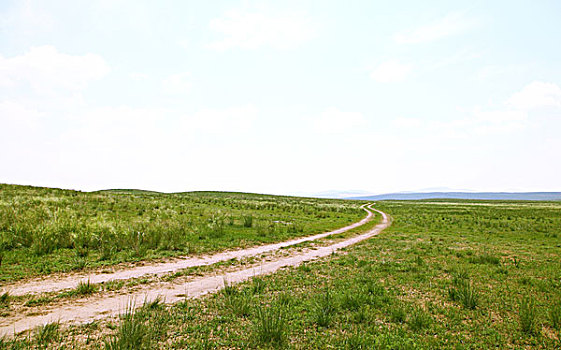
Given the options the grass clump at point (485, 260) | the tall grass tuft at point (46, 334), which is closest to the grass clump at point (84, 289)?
the tall grass tuft at point (46, 334)

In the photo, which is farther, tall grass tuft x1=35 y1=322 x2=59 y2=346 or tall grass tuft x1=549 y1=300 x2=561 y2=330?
tall grass tuft x1=549 y1=300 x2=561 y2=330

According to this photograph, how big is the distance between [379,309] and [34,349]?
833cm

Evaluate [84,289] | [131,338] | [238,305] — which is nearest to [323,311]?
[238,305]

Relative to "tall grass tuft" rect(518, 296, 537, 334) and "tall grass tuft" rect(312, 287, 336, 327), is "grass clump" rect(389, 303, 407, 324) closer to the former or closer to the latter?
"tall grass tuft" rect(312, 287, 336, 327)

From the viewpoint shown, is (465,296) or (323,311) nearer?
(323,311)

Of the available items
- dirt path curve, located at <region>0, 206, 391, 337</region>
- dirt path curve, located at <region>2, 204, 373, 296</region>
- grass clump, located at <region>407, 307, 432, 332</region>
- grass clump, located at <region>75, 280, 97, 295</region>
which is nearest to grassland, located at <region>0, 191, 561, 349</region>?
grass clump, located at <region>407, 307, 432, 332</region>

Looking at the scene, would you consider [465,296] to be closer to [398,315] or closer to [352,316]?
[398,315]

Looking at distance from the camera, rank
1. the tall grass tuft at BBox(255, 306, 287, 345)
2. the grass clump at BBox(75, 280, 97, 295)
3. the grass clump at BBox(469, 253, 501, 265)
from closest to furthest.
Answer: the tall grass tuft at BBox(255, 306, 287, 345)
the grass clump at BBox(75, 280, 97, 295)
the grass clump at BBox(469, 253, 501, 265)

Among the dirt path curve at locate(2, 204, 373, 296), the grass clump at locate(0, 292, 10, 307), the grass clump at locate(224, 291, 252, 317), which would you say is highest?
the grass clump at locate(0, 292, 10, 307)

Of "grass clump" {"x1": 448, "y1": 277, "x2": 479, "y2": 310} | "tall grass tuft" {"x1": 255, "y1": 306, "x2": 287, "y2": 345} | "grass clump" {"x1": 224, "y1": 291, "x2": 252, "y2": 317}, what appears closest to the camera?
"tall grass tuft" {"x1": 255, "y1": 306, "x2": 287, "y2": 345}

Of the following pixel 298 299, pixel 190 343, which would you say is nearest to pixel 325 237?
pixel 298 299

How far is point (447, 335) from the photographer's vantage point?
5875mm

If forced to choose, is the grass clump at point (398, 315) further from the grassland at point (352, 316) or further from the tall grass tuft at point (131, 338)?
the tall grass tuft at point (131, 338)

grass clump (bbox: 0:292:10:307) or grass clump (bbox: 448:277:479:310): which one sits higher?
grass clump (bbox: 0:292:10:307)
